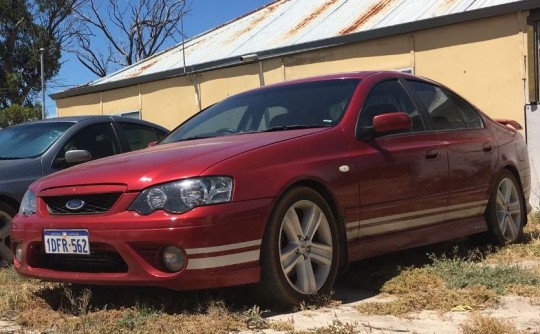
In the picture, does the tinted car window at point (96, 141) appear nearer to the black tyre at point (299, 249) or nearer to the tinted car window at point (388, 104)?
the tinted car window at point (388, 104)

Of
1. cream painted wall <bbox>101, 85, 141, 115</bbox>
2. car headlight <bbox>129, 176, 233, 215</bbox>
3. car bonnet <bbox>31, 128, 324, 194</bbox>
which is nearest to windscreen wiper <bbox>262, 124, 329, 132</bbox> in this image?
car bonnet <bbox>31, 128, 324, 194</bbox>

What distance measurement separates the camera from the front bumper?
3.54 m

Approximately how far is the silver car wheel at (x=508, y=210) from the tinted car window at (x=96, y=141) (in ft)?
12.3

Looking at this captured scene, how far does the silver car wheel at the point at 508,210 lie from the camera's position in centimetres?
582

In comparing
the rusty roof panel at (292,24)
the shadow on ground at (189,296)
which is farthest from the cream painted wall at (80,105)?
the shadow on ground at (189,296)

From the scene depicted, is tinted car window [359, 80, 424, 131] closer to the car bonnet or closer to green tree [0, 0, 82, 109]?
the car bonnet

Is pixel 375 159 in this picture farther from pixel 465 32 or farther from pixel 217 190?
pixel 465 32

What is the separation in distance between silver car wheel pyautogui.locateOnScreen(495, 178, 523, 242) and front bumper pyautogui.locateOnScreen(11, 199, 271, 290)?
2.95m

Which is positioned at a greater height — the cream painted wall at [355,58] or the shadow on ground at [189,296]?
the cream painted wall at [355,58]

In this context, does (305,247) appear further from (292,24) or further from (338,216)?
(292,24)

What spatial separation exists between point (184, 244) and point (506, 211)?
140 inches

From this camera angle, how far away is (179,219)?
352cm

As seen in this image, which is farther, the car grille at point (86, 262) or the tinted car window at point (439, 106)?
the tinted car window at point (439, 106)

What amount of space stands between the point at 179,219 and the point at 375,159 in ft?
5.25
